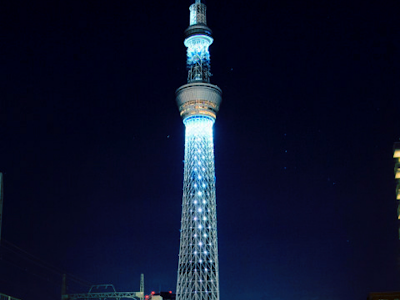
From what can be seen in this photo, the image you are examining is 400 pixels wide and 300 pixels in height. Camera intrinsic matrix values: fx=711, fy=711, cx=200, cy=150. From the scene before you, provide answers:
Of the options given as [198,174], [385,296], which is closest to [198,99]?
[198,174]

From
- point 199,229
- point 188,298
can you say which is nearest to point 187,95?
point 199,229

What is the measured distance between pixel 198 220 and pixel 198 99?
74.7 feet

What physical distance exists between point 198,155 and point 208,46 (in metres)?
22.2

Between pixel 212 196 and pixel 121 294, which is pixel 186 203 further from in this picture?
pixel 121 294

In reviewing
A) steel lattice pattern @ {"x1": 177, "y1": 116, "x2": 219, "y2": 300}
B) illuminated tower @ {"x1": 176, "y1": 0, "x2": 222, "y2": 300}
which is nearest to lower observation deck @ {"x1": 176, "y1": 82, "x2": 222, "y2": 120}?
illuminated tower @ {"x1": 176, "y1": 0, "x2": 222, "y2": 300}

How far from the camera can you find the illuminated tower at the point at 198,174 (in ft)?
415

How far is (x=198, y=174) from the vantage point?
435 ft

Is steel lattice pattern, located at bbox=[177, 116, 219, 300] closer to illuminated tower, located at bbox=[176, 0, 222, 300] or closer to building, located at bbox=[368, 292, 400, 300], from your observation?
illuminated tower, located at bbox=[176, 0, 222, 300]

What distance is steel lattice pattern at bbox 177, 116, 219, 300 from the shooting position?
126 metres

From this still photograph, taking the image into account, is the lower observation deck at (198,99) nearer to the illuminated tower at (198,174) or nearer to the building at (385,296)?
the illuminated tower at (198,174)

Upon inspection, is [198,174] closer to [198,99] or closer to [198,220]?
[198,220]

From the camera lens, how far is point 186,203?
429 ft

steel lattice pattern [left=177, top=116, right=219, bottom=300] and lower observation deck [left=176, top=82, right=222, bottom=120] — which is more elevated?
lower observation deck [left=176, top=82, right=222, bottom=120]

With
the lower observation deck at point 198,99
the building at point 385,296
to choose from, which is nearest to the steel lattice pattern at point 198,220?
the lower observation deck at point 198,99
